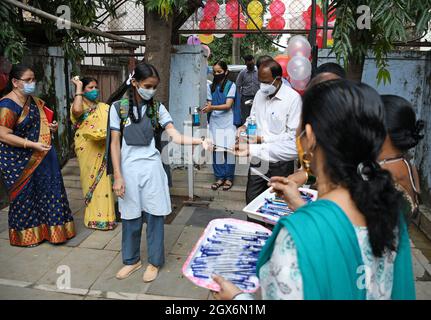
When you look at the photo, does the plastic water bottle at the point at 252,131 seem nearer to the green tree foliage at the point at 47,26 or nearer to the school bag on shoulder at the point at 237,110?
the school bag on shoulder at the point at 237,110

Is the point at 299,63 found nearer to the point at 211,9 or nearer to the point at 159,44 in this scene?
the point at 159,44

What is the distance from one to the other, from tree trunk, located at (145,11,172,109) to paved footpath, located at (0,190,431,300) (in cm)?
187

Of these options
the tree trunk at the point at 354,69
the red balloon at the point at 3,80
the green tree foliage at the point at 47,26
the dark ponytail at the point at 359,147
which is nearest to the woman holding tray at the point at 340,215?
the dark ponytail at the point at 359,147

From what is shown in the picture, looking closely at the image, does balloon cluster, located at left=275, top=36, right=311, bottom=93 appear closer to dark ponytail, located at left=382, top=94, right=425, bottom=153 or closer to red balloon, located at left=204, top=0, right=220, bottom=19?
red balloon, located at left=204, top=0, right=220, bottom=19

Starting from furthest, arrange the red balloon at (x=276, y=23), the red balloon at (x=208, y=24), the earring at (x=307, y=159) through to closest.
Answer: the red balloon at (x=208, y=24)
the red balloon at (x=276, y=23)
the earring at (x=307, y=159)

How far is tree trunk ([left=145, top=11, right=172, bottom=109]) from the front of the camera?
4660 millimetres

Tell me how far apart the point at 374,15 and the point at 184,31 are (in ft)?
10.9

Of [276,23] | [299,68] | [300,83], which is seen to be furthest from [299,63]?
[276,23]

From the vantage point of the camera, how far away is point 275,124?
11.5 ft

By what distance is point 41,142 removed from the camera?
3830mm

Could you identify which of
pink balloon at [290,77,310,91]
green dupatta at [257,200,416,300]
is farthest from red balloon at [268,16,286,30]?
green dupatta at [257,200,416,300]

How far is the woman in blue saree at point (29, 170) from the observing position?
3.61 meters

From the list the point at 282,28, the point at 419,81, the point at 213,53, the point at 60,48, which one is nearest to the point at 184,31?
the point at 282,28

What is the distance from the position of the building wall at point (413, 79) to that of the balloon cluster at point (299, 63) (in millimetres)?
617
